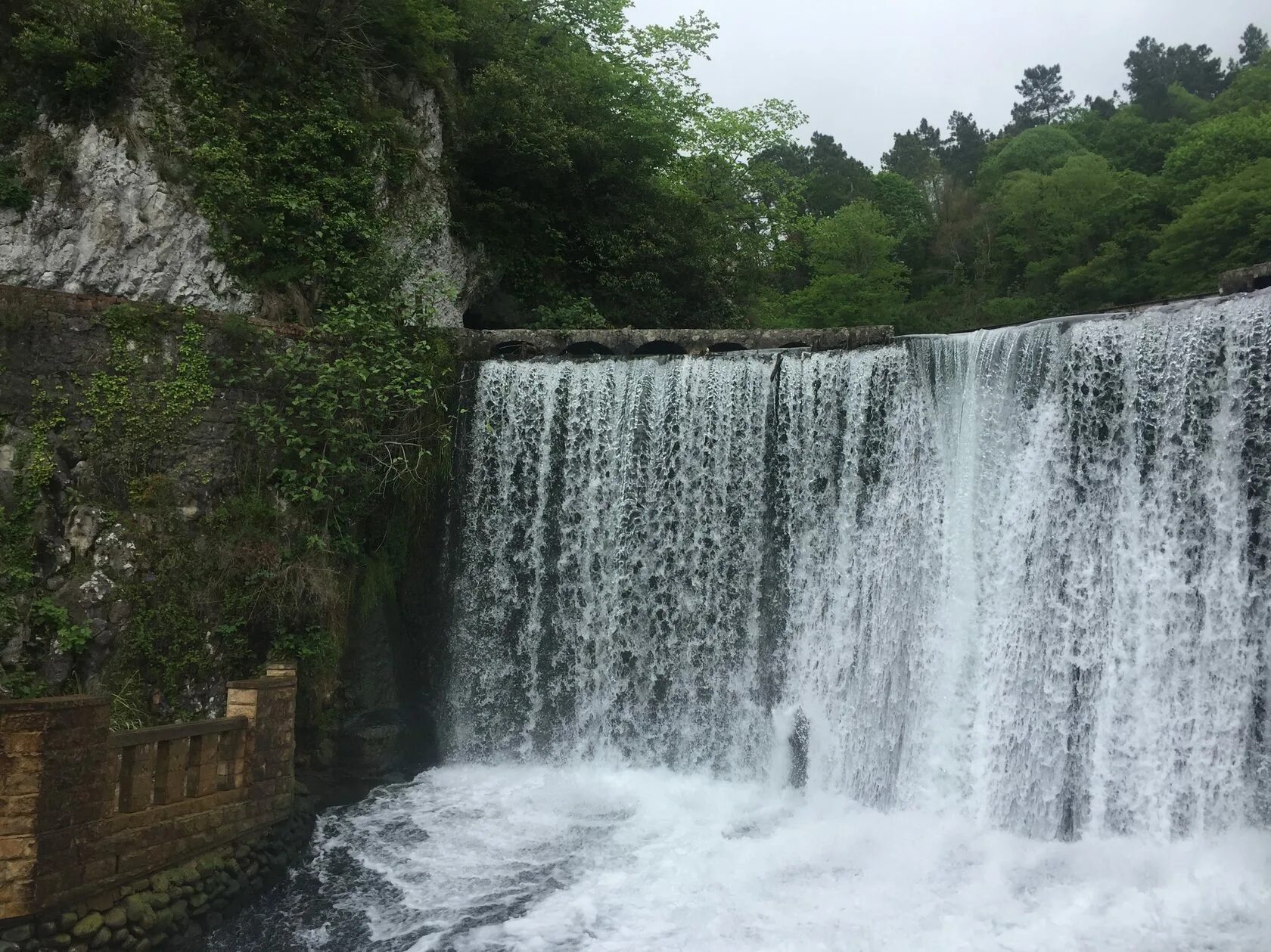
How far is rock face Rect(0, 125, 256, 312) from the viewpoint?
38.2 ft

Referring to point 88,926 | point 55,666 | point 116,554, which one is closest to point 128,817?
point 88,926

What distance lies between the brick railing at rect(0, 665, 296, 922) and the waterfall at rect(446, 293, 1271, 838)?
11.4 feet

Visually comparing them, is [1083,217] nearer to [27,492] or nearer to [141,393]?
[141,393]

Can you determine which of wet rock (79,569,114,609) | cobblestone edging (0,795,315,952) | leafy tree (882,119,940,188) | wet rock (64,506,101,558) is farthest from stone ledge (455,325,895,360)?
leafy tree (882,119,940,188)

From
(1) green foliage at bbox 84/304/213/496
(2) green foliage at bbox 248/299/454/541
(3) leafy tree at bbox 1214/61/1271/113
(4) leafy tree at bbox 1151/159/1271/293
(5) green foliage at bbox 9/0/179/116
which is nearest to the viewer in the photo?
(1) green foliage at bbox 84/304/213/496

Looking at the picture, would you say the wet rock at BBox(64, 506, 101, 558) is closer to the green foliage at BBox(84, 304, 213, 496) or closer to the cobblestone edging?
the green foliage at BBox(84, 304, 213, 496)

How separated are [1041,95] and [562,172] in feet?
169

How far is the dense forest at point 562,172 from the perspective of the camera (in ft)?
40.9

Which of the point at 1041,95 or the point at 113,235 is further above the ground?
the point at 1041,95

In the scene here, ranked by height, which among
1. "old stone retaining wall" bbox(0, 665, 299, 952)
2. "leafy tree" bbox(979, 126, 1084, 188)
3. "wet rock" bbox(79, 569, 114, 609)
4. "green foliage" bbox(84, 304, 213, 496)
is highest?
"leafy tree" bbox(979, 126, 1084, 188)

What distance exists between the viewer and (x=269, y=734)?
9398 mm

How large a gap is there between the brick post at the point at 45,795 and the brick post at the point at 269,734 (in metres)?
1.99

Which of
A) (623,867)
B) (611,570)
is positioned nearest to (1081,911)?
(623,867)

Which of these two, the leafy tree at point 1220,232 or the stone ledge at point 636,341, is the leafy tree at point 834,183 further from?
the stone ledge at point 636,341
